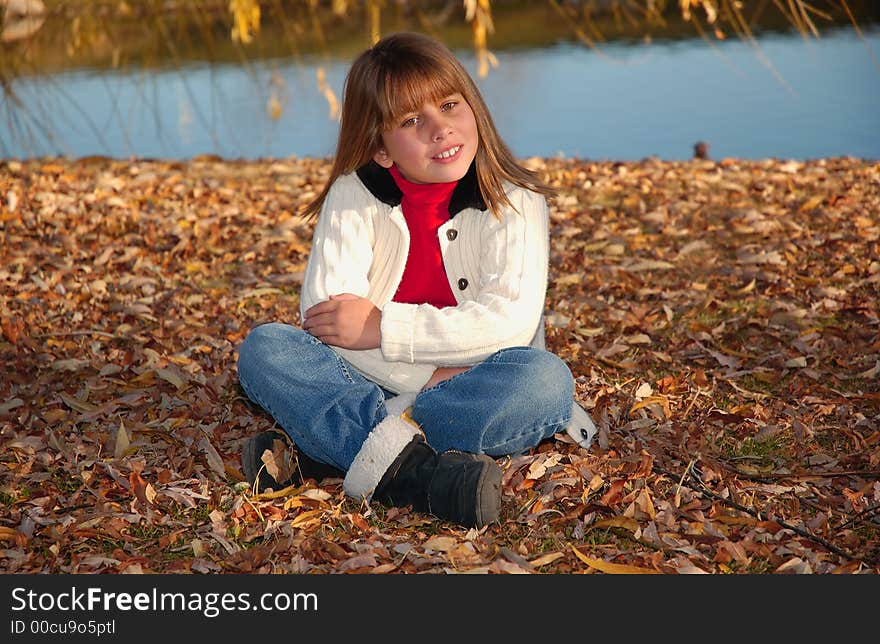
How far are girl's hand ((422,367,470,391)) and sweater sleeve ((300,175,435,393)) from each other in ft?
0.05

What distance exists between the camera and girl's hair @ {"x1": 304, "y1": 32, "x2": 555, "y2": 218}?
9.90ft

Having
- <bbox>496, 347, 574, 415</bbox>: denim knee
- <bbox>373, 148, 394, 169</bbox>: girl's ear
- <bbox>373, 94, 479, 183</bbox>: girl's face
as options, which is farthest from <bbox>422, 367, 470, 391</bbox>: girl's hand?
<bbox>373, 148, 394, 169</bbox>: girl's ear

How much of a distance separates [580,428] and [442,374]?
19.2 inches

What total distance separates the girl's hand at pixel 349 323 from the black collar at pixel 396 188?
15.4 inches

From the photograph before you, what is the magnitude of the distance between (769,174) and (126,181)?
4493mm

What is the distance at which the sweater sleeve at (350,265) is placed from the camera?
3146 mm

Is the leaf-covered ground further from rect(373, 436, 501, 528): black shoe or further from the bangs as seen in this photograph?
the bangs

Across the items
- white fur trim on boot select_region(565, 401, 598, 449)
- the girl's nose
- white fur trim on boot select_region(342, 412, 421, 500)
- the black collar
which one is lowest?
white fur trim on boot select_region(565, 401, 598, 449)

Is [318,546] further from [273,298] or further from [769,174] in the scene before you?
[769,174]

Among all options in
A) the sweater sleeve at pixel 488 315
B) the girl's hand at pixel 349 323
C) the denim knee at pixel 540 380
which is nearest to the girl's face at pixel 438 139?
the sweater sleeve at pixel 488 315

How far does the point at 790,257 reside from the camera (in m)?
5.21

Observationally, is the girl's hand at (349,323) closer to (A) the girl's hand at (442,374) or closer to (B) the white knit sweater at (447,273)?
(B) the white knit sweater at (447,273)

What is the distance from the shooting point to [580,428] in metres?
3.19

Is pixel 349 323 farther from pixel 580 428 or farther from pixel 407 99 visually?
pixel 580 428
